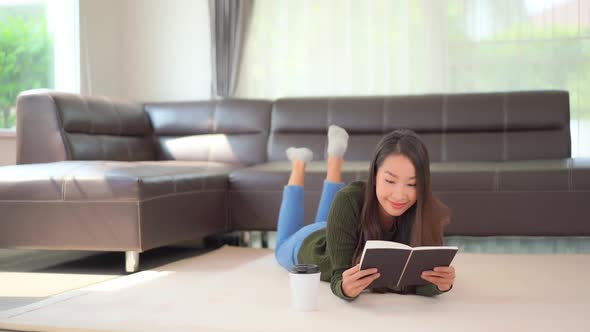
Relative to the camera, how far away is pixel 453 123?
173 inches

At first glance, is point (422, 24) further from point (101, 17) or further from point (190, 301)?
point (190, 301)

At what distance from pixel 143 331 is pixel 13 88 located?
3624 mm

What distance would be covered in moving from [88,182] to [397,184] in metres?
1.54

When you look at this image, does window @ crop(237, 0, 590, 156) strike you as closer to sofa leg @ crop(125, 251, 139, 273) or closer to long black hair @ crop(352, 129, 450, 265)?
sofa leg @ crop(125, 251, 139, 273)

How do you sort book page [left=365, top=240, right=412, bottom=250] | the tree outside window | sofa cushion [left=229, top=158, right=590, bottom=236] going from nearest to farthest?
1. book page [left=365, top=240, right=412, bottom=250]
2. sofa cushion [left=229, top=158, right=590, bottom=236]
3. the tree outside window

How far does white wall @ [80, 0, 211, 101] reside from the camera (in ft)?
19.0

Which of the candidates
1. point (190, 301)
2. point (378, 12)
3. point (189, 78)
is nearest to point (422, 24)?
point (378, 12)

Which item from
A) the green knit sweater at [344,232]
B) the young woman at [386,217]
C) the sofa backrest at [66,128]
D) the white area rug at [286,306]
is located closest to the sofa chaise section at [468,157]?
the white area rug at [286,306]

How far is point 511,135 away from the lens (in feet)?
14.3

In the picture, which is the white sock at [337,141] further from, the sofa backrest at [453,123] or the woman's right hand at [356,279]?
the sofa backrest at [453,123]

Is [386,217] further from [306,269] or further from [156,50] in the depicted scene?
[156,50]

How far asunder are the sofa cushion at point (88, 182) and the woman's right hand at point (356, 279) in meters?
1.27

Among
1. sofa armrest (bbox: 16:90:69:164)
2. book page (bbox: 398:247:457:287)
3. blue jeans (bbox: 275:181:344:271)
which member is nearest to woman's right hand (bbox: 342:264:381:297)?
book page (bbox: 398:247:457:287)

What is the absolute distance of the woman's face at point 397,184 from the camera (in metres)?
2.21
